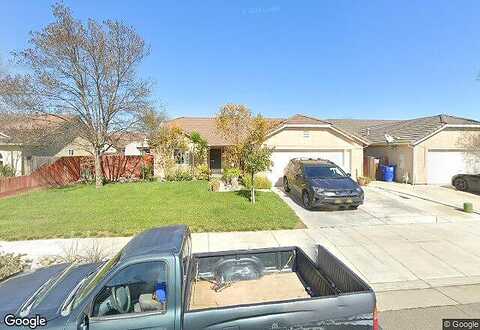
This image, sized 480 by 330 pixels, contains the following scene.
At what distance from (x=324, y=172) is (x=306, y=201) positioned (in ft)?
5.02

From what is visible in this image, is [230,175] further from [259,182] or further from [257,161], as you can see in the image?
[257,161]

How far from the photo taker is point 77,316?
2625 mm

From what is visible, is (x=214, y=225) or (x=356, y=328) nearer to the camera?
(x=356, y=328)

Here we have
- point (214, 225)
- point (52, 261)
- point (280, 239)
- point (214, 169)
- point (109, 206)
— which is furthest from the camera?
point (214, 169)

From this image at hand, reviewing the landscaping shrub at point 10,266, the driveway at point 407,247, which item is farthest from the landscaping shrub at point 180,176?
the landscaping shrub at point 10,266

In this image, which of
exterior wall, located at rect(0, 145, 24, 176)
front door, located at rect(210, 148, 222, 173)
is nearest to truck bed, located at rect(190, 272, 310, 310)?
front door, located at rect(210, 148, 222, 173)

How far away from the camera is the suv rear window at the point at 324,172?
12141 mm

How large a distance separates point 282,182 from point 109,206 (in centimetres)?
919

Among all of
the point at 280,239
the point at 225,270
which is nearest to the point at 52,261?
the point at 225,270

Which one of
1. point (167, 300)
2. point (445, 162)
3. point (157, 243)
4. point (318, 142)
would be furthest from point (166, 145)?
point (167, 300)

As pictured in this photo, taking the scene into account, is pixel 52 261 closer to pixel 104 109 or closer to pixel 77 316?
pixel 77 316

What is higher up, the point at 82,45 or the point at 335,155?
the point at 82,45

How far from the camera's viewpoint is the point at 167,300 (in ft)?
8.98

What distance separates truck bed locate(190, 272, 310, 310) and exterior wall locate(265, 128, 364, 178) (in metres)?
13.4
